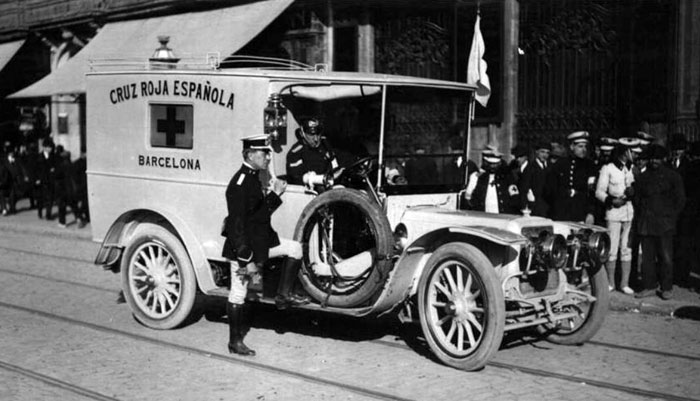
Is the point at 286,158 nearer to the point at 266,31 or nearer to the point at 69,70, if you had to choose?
the point at 266,31

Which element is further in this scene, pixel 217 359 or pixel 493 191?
pixel 493 191

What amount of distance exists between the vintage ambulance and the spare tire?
0.01m

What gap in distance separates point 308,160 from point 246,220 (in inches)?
39.3

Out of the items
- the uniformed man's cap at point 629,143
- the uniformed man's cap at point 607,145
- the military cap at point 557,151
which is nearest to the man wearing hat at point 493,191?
the military cap at point 557,151

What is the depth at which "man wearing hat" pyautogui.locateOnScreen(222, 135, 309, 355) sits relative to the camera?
7.94 meters

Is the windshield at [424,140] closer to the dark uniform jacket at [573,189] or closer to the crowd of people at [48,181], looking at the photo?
the dark uniform jacket at [573,189]

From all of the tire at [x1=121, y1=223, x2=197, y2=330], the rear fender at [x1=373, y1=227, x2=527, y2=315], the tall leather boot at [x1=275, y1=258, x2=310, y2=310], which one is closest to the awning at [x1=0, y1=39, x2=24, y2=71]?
the tire at [x1=121, y1=223, x2=197, y2=330]

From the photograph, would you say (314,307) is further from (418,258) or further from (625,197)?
(625,197)

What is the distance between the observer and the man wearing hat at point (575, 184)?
11.8 metres

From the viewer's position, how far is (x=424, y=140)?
27.7 ft

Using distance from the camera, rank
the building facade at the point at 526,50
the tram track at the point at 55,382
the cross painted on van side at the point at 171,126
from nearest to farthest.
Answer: the tram track at the point at 55,382
the cross painted on van side at the point at 171,126
the building facade at the point at 526,50

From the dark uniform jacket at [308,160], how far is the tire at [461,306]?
5.24 feet

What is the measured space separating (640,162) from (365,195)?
515 cm

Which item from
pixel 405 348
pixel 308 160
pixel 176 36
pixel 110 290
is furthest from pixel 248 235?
pixel 176 36
